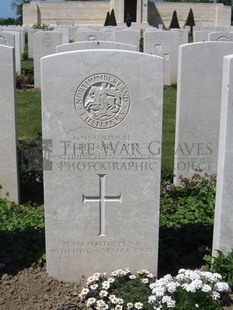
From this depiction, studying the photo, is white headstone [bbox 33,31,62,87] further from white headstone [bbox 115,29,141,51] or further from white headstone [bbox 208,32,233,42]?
white headstone [bbox 208,32,233,42]

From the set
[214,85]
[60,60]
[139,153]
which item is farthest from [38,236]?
[214,85]

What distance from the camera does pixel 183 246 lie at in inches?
169

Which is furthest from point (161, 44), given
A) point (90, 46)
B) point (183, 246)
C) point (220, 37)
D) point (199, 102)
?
point (183, 246)

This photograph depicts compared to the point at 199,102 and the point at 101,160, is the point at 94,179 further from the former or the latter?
the point at 199,102

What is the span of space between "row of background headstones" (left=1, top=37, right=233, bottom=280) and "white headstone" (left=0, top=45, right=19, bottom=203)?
3cm

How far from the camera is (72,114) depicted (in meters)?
3.45

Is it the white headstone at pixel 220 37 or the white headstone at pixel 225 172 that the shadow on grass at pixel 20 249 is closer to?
the white headstone at pixel 225 172

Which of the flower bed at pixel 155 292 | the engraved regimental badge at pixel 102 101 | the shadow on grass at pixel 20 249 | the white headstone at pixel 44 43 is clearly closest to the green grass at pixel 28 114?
the white headstone at pixel 44 43

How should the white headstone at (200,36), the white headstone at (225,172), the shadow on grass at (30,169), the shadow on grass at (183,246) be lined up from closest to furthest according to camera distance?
the white headstone at (225,172), the shadow on grass at (183,246), the shadow on grass at (30,169), the white headstone at (200,36)

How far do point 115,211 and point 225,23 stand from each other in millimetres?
49615

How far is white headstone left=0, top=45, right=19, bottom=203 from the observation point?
511 cm

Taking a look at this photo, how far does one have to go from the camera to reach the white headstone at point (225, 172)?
3.51 m

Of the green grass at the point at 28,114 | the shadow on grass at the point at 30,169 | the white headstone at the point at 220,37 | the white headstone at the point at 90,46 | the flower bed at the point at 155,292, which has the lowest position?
the flower bed at the point at 155,292

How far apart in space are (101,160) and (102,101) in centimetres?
40
